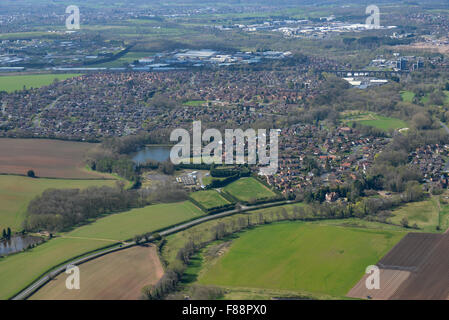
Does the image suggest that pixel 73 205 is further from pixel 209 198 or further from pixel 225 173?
pixel 225 173

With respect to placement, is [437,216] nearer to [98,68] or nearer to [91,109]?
[91,109]

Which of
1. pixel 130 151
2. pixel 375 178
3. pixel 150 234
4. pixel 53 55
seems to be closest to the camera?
pixel 150 234

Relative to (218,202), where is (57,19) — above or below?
above

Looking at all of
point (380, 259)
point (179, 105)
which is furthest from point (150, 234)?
point (179, 105)

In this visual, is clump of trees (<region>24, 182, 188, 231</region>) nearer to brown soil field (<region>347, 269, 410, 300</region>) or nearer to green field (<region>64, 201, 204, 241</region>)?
green field (<region>64, 201, 204, 241</region>)

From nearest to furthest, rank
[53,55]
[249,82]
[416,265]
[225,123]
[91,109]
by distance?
[416,265] < [225,123] < [91,109] < [249,82] < [53,55]

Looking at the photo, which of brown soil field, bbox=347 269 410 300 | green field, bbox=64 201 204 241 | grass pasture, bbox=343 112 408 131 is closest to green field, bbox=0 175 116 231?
green field, bbox=64 201 204 241

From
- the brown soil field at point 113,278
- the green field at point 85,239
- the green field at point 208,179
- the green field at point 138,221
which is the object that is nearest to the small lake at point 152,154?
the green field at point 208,179
